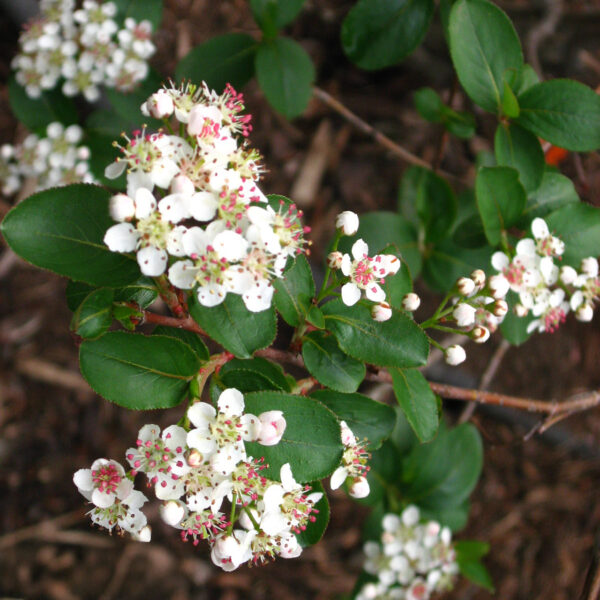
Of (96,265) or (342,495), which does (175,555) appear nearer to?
(342,495)

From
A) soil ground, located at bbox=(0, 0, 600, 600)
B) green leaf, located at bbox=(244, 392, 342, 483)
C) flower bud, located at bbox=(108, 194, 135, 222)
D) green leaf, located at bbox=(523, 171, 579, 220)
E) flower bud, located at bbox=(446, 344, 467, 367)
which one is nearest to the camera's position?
flower bud, located at bbox=(108, 194, 135, 222)

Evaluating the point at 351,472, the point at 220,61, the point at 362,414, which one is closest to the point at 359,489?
the point at 351,472

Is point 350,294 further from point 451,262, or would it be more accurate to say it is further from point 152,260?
point 451,262

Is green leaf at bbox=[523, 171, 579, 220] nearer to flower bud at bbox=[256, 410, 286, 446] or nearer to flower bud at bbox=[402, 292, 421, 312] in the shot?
flower bud at bbox=[402, 292, 421, 312]

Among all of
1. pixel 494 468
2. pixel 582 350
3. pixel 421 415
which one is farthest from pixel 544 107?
pixel 494 468

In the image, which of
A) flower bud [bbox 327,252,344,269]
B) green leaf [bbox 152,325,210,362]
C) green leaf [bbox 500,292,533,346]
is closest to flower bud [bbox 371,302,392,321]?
flower bud [bbox 327,252,344,269]

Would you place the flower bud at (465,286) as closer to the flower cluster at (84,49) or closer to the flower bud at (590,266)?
the flower bud at (590,266)
